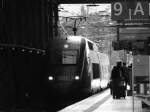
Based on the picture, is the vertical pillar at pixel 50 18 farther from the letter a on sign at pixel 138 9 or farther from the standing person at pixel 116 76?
the letter a on sign at pixel 138 9

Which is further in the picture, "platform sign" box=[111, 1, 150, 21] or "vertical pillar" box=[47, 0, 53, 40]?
"vertical pillar" box=[47, 0, 53, 40]

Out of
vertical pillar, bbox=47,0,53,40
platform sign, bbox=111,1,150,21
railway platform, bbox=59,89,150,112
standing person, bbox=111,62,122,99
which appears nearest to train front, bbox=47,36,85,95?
standing person, bbox=111,62,122,99

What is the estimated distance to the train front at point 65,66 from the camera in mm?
24078

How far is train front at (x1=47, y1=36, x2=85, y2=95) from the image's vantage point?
24.1 metres

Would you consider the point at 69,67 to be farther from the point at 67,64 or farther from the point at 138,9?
the point at 138,9

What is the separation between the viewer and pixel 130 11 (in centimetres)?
1415

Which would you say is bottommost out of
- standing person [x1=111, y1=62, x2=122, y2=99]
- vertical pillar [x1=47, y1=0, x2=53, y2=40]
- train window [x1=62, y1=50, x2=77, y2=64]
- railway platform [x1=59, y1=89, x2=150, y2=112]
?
railway platform [x1=59, y1=89, x2=150, y2=112]

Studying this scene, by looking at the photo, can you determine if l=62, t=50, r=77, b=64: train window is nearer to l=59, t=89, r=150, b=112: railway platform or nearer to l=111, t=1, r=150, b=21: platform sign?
l=59, t=89, r=150, b=112: railway platform

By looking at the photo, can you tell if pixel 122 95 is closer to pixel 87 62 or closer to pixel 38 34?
pixel 87 62

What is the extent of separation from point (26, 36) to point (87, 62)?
8918 millimetres

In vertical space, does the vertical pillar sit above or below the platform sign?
above

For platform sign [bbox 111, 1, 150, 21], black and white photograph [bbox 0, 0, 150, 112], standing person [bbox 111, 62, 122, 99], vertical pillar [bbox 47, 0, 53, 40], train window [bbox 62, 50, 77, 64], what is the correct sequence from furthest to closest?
vertical pillar [bbox 47, 0, 53, 40] < train window [bbox 62, 50, 77, 64] < standing person [bbox 111, 62, 122, 99] < black and white photograph [bbox 0, 0, 150, 112] < platform sign [bbox 111, 1, 150, 21]

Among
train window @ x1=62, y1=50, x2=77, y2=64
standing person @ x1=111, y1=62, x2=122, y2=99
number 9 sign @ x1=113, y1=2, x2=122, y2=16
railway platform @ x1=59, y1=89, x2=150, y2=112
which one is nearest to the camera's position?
number 9 sign @ x1=113, y1=2, x2=122, y2=16

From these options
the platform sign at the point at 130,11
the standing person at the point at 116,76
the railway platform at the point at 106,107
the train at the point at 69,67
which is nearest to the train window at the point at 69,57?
the train at the point at 69,67
